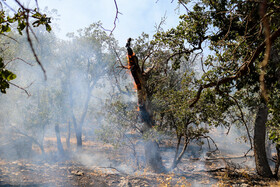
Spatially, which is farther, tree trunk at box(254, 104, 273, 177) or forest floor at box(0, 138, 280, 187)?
forest floor at box(0, 138, 280, 187)

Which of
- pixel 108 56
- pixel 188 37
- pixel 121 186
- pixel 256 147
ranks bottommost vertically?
pixel 121 186

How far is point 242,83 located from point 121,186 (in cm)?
591

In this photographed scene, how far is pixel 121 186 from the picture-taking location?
8.02m

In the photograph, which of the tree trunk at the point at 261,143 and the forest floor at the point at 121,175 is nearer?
the tree trunk at the point at 261,143

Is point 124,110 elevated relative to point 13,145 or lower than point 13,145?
elevated

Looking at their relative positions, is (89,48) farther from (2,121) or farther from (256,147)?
(256,147)

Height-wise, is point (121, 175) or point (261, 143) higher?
point (261, 143)

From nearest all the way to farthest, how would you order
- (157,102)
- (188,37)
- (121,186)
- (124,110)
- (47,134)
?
(188,37) → (121,186) → (157,102) → (124,110) → (47,134)

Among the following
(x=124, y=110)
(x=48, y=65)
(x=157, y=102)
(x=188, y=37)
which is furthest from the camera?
(x=48, y=65)

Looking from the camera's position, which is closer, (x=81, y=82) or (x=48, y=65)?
(x=48, y=65)

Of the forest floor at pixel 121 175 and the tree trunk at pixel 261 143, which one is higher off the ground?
the tree trunk at pixel 261 143

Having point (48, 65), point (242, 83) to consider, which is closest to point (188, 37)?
point (242, 83)

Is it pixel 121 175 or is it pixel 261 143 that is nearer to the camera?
pixel 261 143

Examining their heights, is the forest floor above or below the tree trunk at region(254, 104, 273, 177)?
below
